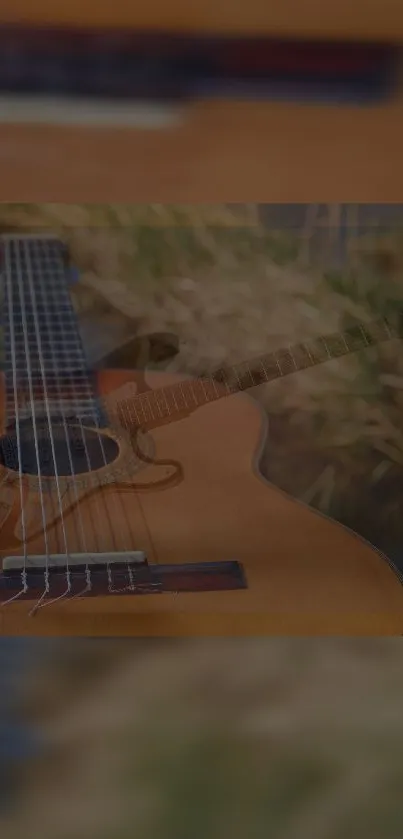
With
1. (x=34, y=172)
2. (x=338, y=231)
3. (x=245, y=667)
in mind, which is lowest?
(x=245, y=667)

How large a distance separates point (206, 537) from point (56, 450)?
218 millimetres

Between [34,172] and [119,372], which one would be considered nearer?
[34,172]

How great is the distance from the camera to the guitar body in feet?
2.60

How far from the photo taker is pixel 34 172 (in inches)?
24.4

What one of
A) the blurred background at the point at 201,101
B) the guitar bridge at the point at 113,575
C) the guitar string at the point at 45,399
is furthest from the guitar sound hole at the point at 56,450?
the blurred background at the point at 201,101

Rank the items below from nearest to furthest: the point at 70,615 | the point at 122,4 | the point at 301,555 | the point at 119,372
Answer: the point at 122,4 → the point at 70,615 → the point at 301,555 → the point at 119,372

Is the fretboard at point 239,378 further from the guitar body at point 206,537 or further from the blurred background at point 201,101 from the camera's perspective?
the blurred background at point 201,101

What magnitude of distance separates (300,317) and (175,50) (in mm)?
754

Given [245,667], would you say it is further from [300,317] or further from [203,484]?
[300,317]

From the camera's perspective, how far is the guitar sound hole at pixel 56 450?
3.33 feet

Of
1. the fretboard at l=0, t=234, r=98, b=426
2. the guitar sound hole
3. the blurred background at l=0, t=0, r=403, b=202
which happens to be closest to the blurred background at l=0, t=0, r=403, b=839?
the blurred background at l=0, t=0, r=403, b=202

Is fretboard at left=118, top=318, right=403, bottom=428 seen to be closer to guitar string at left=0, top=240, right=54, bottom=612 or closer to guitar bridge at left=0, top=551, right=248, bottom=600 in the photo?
guitar string at left=0, top=240, right=54, bottom=612

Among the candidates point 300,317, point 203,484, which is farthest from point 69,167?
point 300,317

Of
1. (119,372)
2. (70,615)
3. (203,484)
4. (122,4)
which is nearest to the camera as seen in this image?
(122,4)
